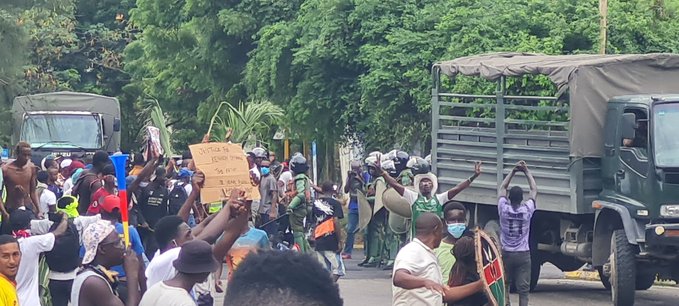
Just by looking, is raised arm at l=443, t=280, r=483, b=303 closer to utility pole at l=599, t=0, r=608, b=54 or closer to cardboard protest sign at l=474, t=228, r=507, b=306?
cardboard protest sign at l=474, t=228, r=507, b=306

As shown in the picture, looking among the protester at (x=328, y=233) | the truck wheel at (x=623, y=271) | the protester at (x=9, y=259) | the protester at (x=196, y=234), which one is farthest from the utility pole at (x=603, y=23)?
the protester at (x=9, y=259)

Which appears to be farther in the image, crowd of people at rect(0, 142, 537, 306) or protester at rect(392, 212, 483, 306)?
protester at rect(392, 212, 483, 306)

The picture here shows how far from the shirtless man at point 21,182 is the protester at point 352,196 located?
7.78 meters

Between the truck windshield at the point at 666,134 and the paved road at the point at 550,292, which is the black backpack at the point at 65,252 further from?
the truck windshield at the point at 666,134

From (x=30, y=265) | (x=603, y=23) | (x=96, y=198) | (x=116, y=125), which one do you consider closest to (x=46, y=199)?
(x=96, y=198)

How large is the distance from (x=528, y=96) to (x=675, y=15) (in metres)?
5.48

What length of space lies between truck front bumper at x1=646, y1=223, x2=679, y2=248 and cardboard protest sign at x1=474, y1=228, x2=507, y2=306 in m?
5.75

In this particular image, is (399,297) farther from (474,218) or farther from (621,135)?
(474,218)

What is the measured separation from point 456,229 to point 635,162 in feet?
16.1

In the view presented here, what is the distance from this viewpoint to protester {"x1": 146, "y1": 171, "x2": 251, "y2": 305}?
24.0 feet

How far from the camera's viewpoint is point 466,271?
885cm

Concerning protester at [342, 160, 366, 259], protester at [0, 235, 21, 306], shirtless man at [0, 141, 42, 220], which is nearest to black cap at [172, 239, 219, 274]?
protester at [0, 235, 21, 306]

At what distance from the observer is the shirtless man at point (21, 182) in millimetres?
13148

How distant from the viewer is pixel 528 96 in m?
16.8
